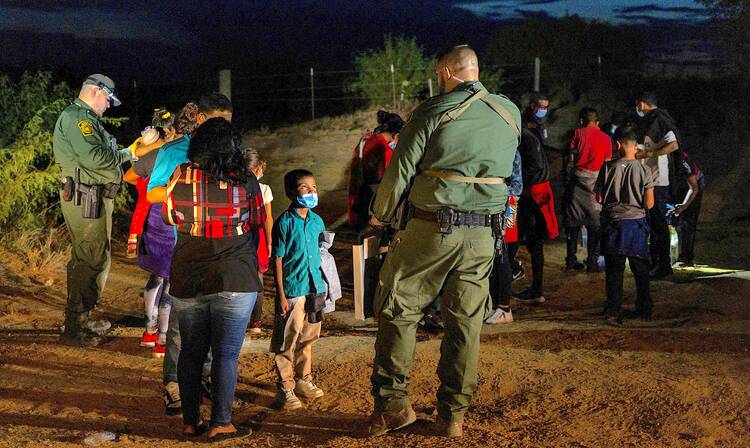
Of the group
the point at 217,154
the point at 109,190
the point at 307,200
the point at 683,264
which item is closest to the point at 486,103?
the point at 307,200

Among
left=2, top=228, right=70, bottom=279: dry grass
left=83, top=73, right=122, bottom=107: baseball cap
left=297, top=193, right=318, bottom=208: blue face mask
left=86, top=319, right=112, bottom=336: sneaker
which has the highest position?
left=83, top=73, right=122, bottom=107: baseball cap

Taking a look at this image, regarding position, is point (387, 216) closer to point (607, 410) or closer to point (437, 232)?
point (437, 232)

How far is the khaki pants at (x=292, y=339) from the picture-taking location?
5.63 m

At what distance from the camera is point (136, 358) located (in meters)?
6.84

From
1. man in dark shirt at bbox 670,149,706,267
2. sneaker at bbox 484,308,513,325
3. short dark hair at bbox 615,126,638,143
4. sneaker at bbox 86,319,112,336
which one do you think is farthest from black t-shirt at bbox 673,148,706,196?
sneaker at bbox 86,319,112,336

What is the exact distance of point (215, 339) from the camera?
16.0 ft

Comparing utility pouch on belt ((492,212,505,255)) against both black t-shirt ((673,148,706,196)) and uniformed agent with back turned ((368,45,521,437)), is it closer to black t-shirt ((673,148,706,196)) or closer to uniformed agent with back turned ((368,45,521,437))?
uniformed agent with back turned ((368,45,521,437))

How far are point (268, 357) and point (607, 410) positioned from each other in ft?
8.46

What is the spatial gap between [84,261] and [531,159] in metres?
4.02

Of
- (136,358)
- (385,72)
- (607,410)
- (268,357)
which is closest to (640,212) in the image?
(607,410)

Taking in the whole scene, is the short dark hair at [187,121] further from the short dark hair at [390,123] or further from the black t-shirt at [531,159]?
the black t-shirt at [531,159]

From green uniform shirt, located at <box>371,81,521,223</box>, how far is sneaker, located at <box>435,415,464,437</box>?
3.75ft

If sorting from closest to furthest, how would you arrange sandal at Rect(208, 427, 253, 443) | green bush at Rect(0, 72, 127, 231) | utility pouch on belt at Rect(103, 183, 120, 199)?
sandal at Rect(208, 427, 253, 443), utility pouch on belt at Rect(103, 183, 120, 199), green bush at Rect(0, 72, 127, 231)

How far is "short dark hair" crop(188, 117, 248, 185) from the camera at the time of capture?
4.72 metres
